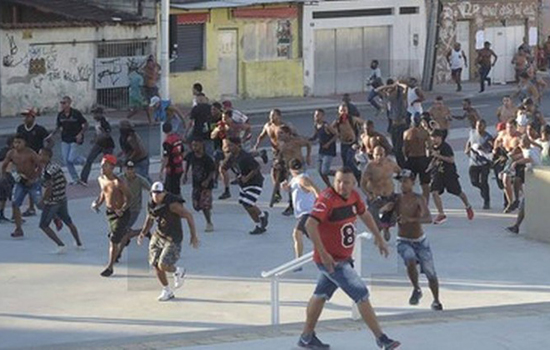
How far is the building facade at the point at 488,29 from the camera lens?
45688 mm

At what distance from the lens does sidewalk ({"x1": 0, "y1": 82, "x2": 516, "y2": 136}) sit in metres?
35.5

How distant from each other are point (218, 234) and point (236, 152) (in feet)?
4.69

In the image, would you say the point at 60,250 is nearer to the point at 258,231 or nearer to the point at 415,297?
the point at 258,231

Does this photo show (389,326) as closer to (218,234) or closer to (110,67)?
(218,234)

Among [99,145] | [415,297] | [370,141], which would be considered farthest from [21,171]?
[415,297]

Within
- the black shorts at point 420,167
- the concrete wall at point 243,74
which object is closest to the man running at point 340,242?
the black shorts at point 420,167

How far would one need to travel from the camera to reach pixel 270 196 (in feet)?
83.0

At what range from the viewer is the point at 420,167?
77.0ft

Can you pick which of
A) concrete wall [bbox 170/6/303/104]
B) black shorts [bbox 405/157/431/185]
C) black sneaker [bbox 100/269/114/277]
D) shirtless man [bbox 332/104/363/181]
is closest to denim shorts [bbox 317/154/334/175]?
shirtless man [bbox 332/104/363/181]

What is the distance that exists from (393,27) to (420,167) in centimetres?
2147

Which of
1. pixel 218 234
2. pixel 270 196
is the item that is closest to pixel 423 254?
pixel 218 234

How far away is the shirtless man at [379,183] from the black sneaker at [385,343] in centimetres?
722

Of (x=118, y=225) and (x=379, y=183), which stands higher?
(x=379, y=183)

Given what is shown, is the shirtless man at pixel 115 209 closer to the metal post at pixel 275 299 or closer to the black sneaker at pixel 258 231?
the black sneaker at pixel 258 231
